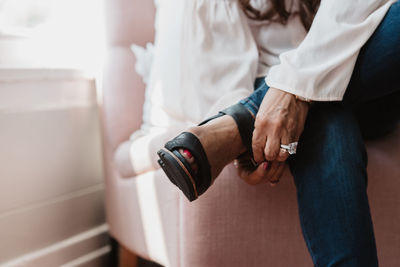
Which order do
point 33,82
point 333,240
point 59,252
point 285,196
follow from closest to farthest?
1. point 333,240
2. point 285,196
3. point 33,82
4. point 59,252

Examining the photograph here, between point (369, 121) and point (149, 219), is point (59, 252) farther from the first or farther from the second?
point (369, 121)

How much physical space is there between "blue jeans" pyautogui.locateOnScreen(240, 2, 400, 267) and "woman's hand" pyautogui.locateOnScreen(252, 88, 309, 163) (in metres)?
0.03

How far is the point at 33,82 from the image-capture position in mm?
1008

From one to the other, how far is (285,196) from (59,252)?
2.47ft

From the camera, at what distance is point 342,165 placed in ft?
1.76

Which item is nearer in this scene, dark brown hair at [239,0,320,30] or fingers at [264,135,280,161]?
fingers at [264,135,280,161]

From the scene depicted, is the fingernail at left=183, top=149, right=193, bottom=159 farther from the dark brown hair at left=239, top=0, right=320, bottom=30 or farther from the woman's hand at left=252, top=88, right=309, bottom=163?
the dark brown hair at left=239, top=0, right=320, bottom=30

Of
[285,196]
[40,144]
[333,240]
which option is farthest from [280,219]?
[40,144]

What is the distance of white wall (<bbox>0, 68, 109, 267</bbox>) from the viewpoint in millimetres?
968

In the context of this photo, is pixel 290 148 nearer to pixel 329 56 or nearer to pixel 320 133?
pixel 320 133

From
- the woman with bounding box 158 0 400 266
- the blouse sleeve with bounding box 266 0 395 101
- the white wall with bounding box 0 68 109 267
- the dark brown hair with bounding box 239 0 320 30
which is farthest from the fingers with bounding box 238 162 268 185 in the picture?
the white wall with bounding box 0 68 109 267

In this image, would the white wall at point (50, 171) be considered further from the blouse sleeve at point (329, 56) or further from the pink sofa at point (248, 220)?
the blouse sleeve at point (329, 56)

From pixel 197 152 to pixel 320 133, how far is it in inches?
7.7

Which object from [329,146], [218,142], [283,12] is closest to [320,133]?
[329,146]
